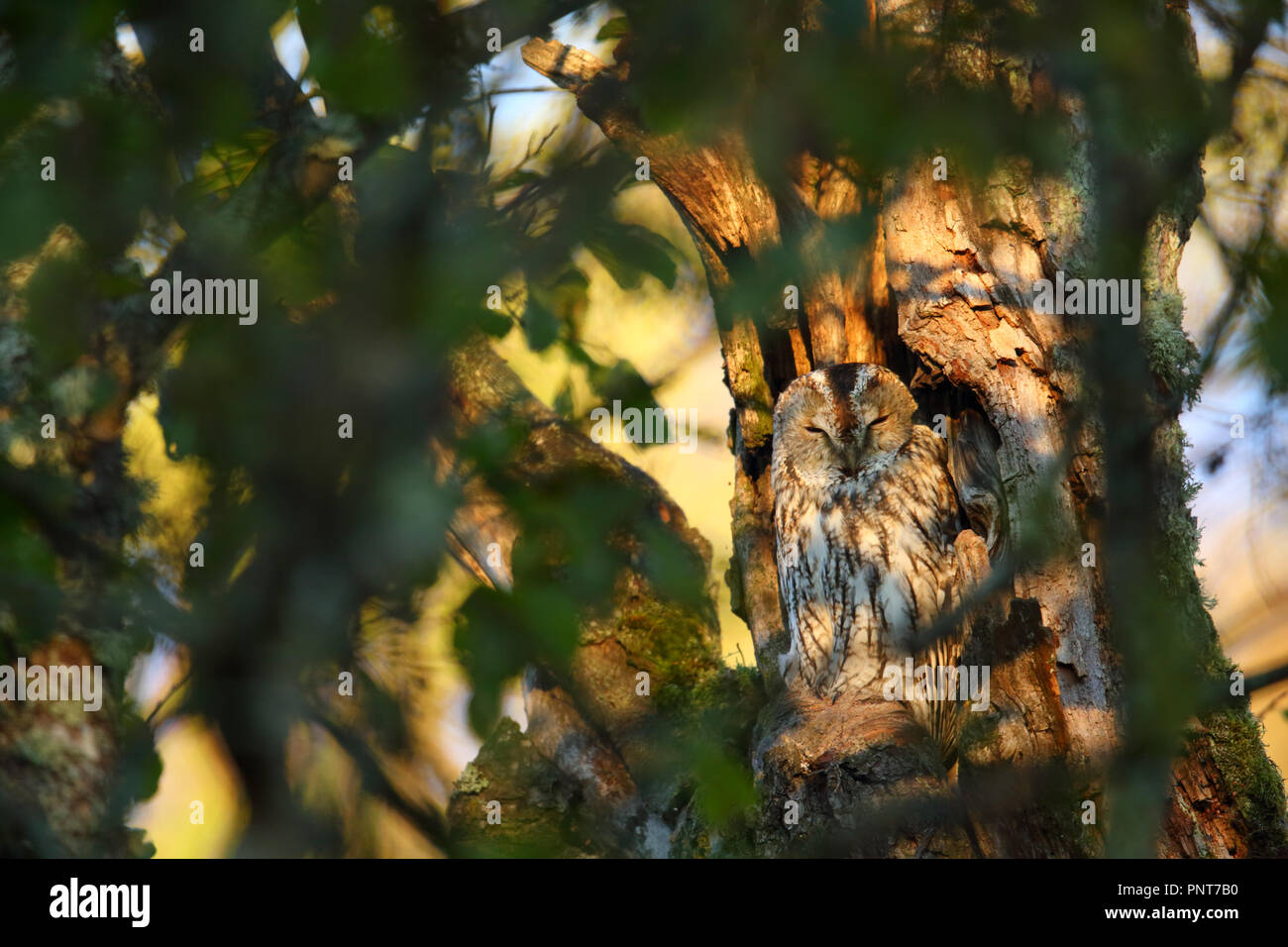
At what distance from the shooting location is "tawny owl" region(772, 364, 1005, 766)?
125 inches

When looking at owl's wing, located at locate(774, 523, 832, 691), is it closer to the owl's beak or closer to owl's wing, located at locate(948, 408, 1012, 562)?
the owl's beak

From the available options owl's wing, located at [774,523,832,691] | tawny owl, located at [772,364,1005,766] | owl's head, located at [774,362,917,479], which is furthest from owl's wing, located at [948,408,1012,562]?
owl's wing, located at [774,523,832,691]

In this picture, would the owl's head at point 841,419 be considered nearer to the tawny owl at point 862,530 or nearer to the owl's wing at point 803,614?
the tawny owl at point 862,530

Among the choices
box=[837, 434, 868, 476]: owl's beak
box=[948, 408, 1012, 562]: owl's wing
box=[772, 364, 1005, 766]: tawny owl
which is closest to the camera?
box=[948, 408, 1012, 562]: owl's wing

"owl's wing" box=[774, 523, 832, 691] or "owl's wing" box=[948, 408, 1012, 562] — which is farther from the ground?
"owl's wing" box=[948, 408, 1012, 562]

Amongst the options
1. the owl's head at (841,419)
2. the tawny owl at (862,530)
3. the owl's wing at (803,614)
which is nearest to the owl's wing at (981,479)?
the tawny owl at (862,530)

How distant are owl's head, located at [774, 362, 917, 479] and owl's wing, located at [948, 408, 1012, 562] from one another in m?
0.23

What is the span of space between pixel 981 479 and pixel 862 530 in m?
0.45

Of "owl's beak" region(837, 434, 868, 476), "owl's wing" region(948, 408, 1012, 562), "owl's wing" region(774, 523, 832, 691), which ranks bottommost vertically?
"owl's wing" region(774, 523, 832, 691)

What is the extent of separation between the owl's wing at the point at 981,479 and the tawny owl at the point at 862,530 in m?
0.02

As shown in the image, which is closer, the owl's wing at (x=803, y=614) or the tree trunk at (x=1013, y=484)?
the tree trunk at (x=1013, y=484)

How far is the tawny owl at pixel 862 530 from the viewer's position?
125 inches

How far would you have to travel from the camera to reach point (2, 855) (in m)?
0.74

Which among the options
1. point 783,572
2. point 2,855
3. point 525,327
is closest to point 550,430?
point 525,327
